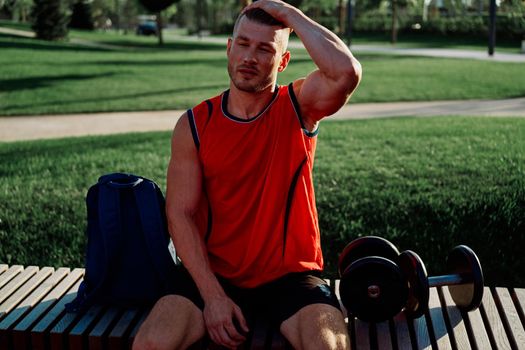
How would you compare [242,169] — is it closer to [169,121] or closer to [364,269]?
[364,269]

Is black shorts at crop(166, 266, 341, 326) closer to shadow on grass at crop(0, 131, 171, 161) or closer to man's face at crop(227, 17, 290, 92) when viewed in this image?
man's face at crop(227, 17, 290, 92)

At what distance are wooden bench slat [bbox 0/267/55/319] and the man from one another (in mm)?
815

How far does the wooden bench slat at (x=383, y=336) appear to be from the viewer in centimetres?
286

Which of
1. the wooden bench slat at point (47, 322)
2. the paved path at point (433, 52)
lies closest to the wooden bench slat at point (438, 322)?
the wooden bench slat at point (47, 322)

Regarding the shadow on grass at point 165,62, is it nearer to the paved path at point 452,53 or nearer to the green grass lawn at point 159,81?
→ the green grass lawn at point 159,81

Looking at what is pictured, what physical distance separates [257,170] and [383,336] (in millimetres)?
889

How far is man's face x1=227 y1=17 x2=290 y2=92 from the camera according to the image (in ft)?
9.48

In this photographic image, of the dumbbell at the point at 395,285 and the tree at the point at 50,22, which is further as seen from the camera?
the tree at the point at 50,22

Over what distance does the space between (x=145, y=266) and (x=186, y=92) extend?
12.7 meters

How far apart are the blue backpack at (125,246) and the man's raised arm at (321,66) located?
0.80 metres

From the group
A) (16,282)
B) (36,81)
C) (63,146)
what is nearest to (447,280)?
(16,282)

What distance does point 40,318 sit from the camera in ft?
10.1

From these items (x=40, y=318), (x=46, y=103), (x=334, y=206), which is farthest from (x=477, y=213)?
(x=46, y=103)

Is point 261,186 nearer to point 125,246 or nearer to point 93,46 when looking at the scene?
point 125,246
